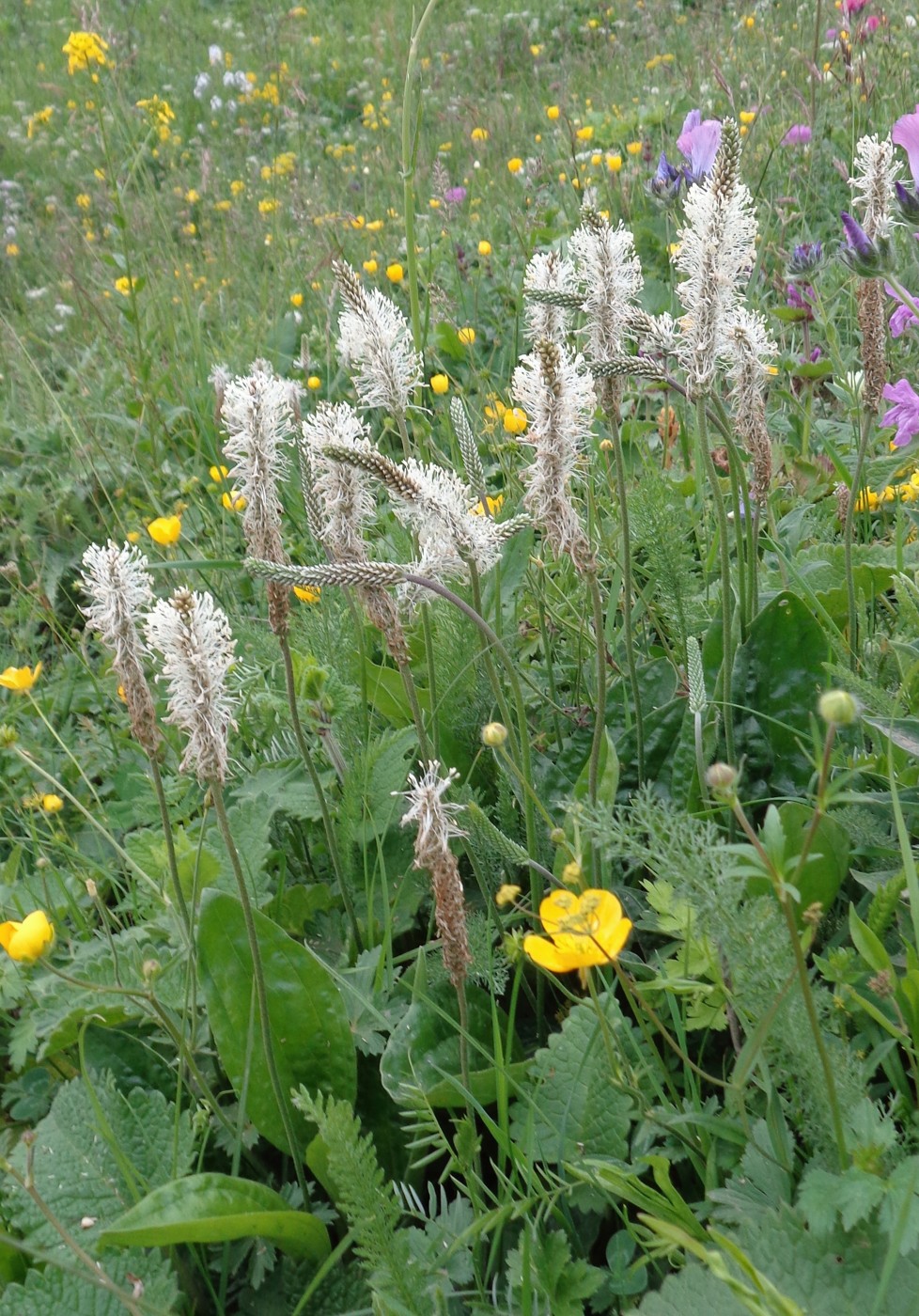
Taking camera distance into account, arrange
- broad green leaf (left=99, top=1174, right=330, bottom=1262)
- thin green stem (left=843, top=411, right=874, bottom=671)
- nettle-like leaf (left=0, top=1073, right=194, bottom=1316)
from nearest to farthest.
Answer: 1. broad green leaf (left=99, top=1174, right=330, bottom=1262)
2. nettle-like leaf (left=0, top=1073, right=194, bottom=1316)
3. thin green stem (left=843, top=411, right=874, bottom=671)

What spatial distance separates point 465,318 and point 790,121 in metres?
1.43

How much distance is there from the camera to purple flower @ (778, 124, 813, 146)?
315 centimetres

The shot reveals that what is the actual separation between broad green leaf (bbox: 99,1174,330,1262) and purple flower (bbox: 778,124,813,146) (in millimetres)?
3052

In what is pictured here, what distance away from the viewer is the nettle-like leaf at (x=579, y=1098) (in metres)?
1.03

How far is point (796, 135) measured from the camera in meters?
3.19

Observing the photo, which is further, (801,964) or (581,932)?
(581,932)

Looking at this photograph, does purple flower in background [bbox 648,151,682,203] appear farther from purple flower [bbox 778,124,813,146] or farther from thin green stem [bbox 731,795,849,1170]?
thin green stem [bbox 731,795,849,1170]

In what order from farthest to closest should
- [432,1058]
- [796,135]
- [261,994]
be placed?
[796,135]
[432,1058]
[261,994]

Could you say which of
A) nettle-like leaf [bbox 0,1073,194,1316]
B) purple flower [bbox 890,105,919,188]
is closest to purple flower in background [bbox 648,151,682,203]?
purple flower [bbox 890,105,919,188]

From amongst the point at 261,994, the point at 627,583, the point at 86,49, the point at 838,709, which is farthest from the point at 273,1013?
the point at 86,49

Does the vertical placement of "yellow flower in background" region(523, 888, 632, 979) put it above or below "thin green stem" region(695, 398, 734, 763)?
below

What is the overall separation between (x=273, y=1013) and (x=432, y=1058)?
19cm

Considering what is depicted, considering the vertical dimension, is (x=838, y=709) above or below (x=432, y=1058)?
above

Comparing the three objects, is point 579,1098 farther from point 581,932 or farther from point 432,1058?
point 581,932
